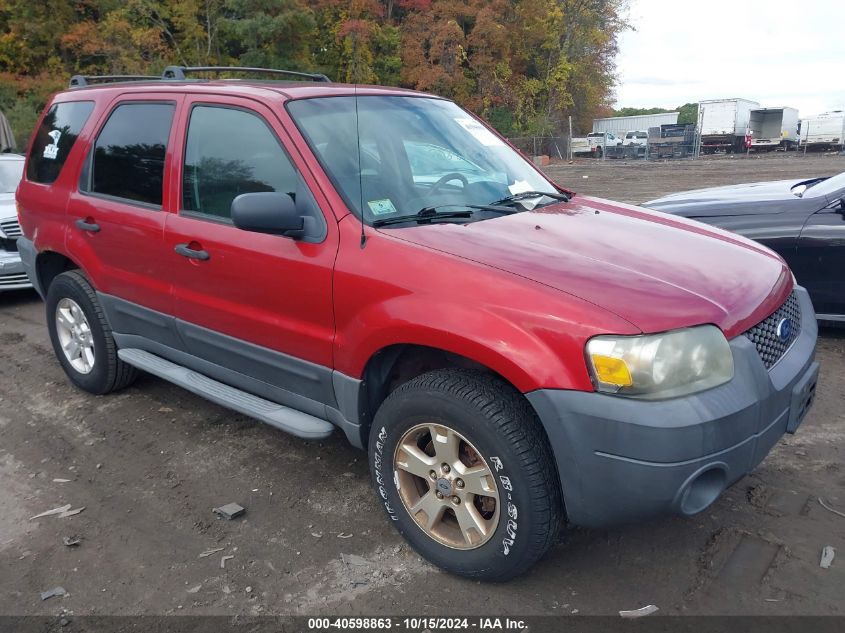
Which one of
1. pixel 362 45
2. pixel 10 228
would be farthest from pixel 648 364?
pixel 362 45

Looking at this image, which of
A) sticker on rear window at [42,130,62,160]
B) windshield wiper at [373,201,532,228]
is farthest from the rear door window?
A: windshield wiper at [373,201,532,228]

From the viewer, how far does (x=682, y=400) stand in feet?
7.80

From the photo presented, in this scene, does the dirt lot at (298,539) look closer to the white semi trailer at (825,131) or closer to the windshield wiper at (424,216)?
the windshield wiper at (424,216)

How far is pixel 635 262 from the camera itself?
2.78 meters

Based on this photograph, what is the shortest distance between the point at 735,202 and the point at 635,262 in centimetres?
341

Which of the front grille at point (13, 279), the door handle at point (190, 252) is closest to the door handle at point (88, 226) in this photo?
the door handle at point (190, 252)

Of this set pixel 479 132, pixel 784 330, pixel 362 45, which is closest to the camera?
pixel 784 330

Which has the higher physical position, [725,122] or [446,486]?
[725,122]

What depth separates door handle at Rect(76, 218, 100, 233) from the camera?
426 centimetres

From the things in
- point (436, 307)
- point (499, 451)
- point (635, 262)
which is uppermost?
point (635, 262)

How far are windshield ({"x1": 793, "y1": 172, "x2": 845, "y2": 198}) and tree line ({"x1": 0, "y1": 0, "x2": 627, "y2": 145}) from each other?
58.8ft

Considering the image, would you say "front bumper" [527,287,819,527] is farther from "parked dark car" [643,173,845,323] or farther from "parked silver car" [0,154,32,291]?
"parked silver car" [0,154,32,291]

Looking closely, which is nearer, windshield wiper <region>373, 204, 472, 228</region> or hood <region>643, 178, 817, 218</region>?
windshield wiper <region>373, 204, 472, 228</region>

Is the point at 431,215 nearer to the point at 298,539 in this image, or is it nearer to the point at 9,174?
the point at 298,539
